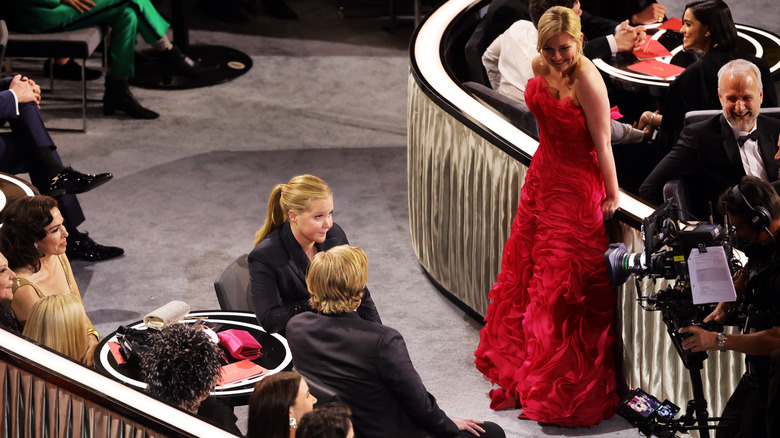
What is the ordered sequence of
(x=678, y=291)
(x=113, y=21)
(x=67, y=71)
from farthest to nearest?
(x=67, y=71)
(x=113, y=21)
(x=678, y=291)

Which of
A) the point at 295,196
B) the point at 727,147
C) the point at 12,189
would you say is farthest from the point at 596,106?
the point at 12,189

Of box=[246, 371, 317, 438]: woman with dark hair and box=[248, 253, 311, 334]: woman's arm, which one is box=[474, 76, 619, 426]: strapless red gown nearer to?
box=[248, 253, 311, 334]: woman's arm

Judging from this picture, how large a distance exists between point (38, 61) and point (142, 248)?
11.0 feet

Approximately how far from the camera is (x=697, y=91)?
4926mm

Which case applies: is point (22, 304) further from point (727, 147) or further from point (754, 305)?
point (727, 147)

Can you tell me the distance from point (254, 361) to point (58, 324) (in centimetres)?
66

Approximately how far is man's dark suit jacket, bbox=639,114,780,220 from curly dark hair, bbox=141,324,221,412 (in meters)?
2.13

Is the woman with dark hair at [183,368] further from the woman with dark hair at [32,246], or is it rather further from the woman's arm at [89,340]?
the woman with dark hair at [32,246]

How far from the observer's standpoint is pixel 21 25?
6.76 m

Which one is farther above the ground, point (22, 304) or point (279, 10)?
point (22, 304)

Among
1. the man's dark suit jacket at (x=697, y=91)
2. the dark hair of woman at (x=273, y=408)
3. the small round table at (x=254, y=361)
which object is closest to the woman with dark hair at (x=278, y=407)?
the dark hair of woman at (x=273, y=408)

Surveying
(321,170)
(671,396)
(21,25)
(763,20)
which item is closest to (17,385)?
(671,396)

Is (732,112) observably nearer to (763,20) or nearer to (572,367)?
(572,367)

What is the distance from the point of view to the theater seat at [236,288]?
3.80 m
